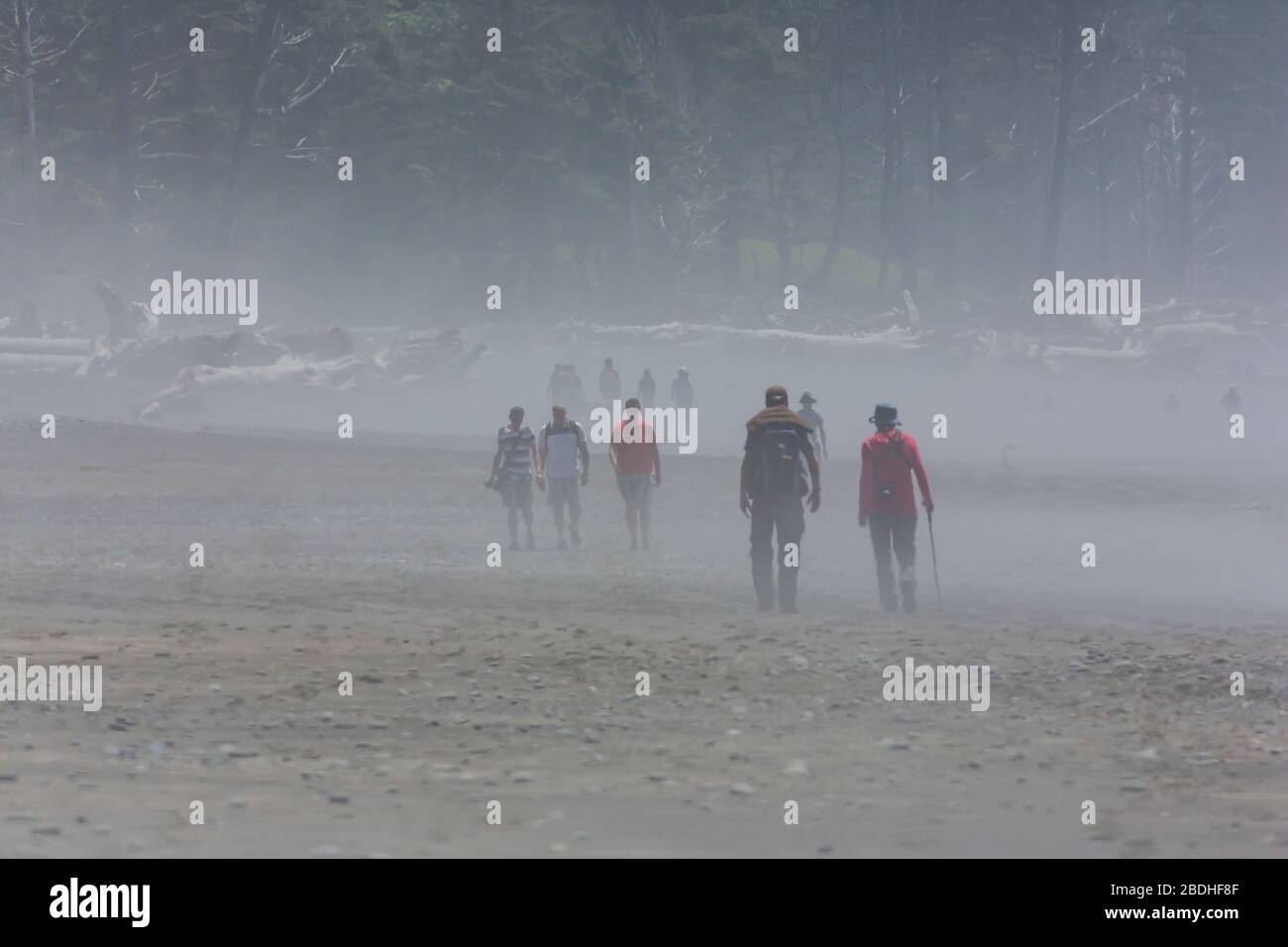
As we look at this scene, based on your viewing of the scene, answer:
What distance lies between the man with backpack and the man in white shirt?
6002 mm

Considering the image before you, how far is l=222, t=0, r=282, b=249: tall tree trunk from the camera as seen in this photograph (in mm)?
55094

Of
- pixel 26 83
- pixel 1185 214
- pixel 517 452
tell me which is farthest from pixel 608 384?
pixel 1185 214

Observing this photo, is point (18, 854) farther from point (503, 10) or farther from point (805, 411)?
point (503, 10)

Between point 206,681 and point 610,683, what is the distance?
107 inches

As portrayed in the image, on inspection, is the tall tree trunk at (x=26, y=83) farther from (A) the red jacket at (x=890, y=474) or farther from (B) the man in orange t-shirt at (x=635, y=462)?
(A) the red jacket at (x=890, y=474)

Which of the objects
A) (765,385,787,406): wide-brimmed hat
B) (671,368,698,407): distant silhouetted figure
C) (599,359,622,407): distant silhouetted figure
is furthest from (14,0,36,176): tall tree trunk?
(765,385,787,406): wide-brimmed hat

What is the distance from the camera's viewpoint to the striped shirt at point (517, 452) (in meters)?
22.2

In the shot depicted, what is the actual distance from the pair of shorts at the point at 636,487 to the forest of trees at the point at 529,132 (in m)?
35.2

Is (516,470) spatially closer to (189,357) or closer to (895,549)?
(895,549)

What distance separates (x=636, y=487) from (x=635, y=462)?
479mm

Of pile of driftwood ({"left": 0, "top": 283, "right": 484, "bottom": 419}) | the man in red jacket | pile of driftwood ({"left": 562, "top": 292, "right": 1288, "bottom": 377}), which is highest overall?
pile of driftwood ({"left": 562, "top": 292, "right": 1288, "bottom": 377})

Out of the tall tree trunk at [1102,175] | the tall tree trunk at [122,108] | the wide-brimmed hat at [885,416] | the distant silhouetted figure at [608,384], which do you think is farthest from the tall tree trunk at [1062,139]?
the wide-brimmed hat at [885,416]

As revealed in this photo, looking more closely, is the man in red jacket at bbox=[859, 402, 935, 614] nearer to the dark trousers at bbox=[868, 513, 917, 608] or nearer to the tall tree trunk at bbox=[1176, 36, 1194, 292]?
the dark trousers at bbox=[868, 513, 917, 608]

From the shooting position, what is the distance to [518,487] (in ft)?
72.9
